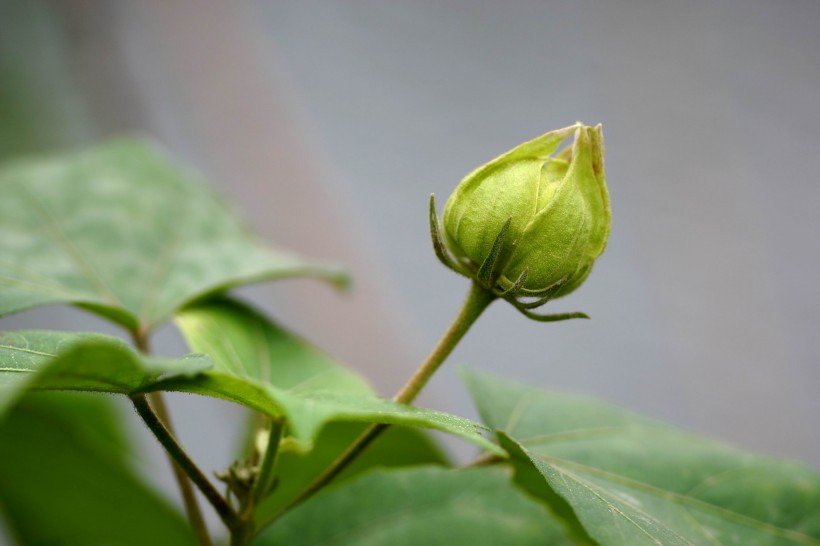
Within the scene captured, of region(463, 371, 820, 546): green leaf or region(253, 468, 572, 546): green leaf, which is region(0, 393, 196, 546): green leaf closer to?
region(253, 468, 572, 546): green leaf

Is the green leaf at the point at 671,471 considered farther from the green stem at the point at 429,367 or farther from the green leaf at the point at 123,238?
the green leaf at the point at 123,238

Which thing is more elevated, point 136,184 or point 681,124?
point 681,124

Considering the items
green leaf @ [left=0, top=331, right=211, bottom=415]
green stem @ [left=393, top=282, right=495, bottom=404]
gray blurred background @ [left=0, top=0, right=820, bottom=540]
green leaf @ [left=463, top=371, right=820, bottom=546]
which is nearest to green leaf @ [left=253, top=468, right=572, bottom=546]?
green leaf @ [left=463, top=371, right=820, bottom=546]

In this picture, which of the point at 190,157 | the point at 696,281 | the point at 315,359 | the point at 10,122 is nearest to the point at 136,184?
the point at 315,359

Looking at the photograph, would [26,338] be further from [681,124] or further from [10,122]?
[681,124]

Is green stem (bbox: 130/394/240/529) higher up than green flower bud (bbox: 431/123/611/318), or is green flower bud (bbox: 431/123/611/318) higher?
green flower bud (bbox: 431/123/611/318)

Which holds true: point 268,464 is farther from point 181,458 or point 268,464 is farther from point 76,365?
point 76,365

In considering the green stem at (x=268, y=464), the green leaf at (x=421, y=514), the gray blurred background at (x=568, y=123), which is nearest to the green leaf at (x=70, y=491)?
the green leaf at (x=421, y=514)

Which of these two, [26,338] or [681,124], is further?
[681,124]
